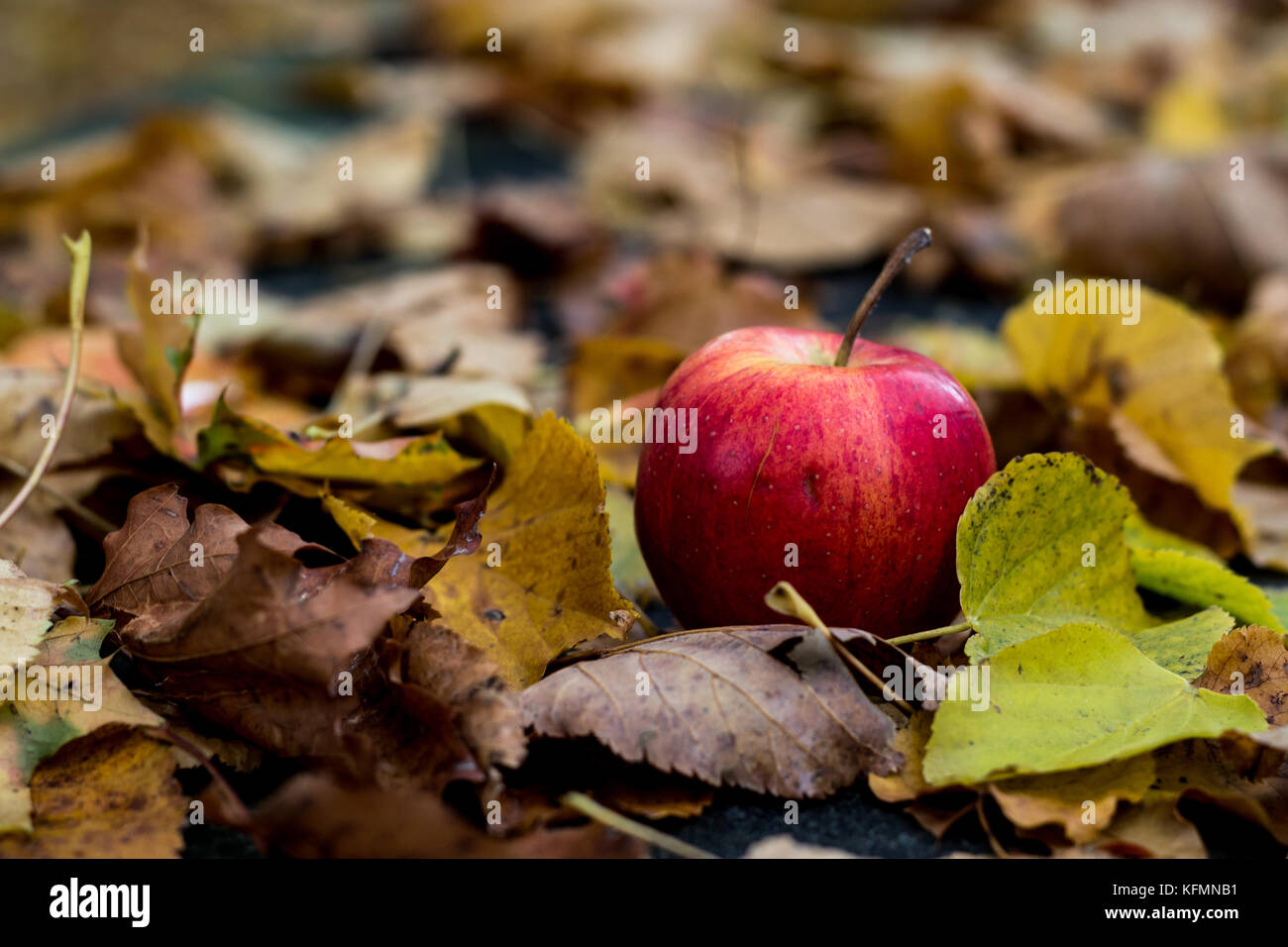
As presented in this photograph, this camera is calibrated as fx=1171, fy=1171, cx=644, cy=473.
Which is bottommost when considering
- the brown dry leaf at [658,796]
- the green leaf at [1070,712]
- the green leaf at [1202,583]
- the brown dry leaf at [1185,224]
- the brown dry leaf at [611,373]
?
the brown dry leaf at [658,796]

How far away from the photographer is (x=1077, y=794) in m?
0.92

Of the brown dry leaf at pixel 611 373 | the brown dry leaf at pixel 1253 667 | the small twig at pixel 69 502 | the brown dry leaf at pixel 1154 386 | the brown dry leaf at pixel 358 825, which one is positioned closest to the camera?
the brown dry leaf at pixel 358 825

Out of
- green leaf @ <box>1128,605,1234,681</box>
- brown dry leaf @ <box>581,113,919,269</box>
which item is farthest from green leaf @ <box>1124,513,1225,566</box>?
brown dry leaf @ <box>581,113,919,269</box>

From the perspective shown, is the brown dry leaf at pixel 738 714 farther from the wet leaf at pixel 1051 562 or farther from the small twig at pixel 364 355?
the small twig at pixel 364 355

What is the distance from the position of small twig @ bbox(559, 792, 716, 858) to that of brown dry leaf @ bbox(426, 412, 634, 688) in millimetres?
135

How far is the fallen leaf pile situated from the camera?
0.90m

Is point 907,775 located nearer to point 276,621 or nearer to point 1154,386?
point 276,621

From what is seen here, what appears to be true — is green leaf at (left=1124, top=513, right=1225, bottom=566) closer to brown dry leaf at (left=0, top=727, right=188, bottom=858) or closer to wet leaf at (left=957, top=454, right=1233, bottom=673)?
wet leaf at (left=957, top=454, right=1233, bottom=673)

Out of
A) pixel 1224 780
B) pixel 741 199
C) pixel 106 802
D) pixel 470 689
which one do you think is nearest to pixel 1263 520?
pixel 1224 780

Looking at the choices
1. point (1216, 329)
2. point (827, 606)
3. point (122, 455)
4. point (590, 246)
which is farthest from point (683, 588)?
point (590, 246)

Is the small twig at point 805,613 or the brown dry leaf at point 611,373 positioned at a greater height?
the brown dry leaf at point 611,373

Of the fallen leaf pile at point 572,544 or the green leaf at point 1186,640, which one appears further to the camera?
the green leaf at point 1186,640

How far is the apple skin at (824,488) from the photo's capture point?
1.03 metres

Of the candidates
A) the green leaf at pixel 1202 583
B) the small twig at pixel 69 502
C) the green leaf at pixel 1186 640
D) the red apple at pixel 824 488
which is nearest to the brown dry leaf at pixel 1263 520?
the green leaf at pixel 1202 583
